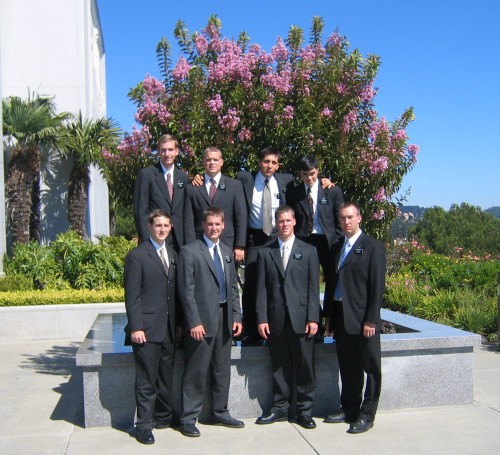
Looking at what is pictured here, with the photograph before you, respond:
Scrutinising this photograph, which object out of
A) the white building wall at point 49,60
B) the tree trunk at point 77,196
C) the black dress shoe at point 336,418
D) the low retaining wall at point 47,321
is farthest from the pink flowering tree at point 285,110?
the white building wall at point 49,60

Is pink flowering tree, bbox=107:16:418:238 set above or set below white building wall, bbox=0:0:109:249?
below

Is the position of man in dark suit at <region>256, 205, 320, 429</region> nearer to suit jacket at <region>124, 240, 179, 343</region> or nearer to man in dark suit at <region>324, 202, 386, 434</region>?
man in dark suit at <region>324, 202, 386, 434</region>

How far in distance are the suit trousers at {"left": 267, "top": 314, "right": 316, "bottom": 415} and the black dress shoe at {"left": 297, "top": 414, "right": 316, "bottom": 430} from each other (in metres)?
0.03

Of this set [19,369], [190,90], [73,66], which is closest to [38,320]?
[19,369]

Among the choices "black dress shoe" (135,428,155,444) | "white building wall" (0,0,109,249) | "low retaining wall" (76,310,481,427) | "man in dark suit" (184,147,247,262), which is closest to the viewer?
"black dress shoe" (135,428,155,444)

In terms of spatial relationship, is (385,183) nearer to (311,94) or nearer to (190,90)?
(311,94)

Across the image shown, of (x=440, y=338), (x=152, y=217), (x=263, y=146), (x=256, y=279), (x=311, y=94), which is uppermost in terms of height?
(x=311, y=94)

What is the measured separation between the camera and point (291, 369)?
18.2 ft

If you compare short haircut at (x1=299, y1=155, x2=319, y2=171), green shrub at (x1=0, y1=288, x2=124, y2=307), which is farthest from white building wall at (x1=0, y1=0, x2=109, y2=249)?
short haircut at (x1=299, y1=155, x2=319, y2=171)

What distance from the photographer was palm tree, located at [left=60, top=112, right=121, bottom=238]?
750 inches

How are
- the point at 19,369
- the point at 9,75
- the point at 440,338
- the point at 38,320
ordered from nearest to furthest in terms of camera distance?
the point at 440,338, the point at 19,369, the point at 38,320, the point at 9,75

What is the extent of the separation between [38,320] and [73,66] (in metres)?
12.1

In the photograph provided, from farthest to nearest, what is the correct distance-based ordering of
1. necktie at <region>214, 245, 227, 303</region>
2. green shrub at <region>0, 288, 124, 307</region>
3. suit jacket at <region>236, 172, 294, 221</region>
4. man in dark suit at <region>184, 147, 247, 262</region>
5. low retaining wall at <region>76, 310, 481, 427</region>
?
green shrub at <region>0, 288, 124, 307</region>, suit jacket at <region>236, 172, 294, 221</region>, man in dark suit at <region>184, 147, 247, 262</region>, low retaining wall at <region>76, 310, 481, 427</region>, necktie at <region>214, 245, 227, 303</region>

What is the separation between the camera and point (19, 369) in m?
7.95
